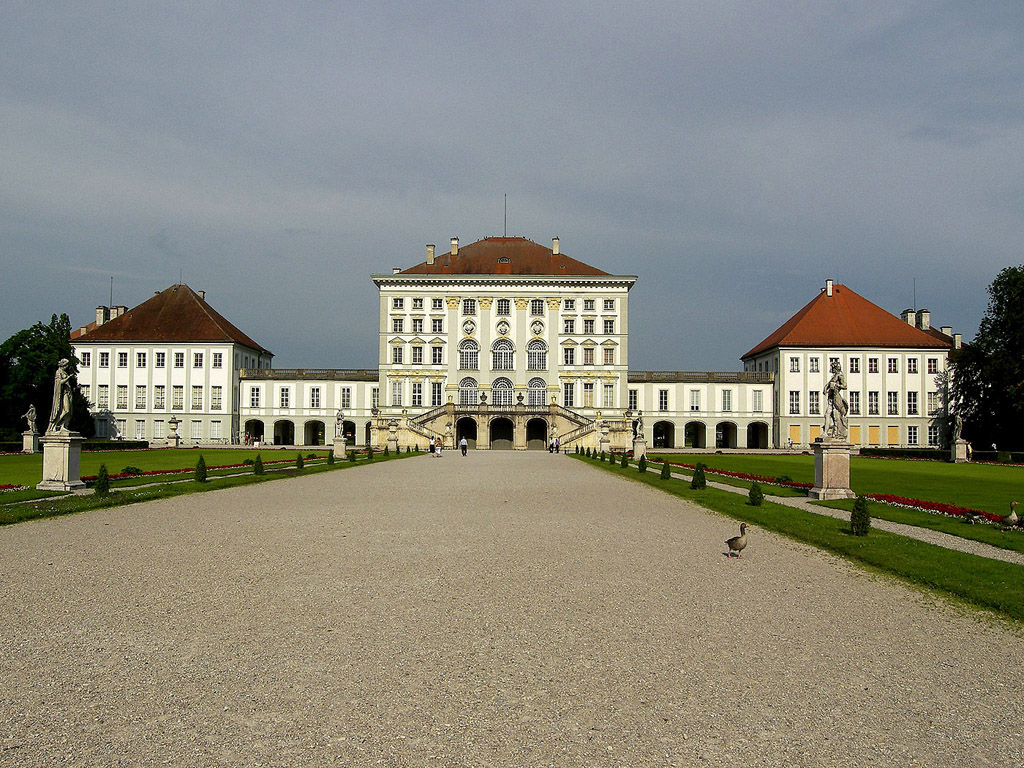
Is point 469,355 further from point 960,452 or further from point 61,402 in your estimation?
point 61,402

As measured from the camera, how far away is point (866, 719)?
187 inches

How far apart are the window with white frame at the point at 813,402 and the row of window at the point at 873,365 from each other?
172 cm

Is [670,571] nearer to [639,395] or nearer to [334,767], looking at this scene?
[334,767]

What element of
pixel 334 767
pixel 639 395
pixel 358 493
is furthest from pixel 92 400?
pixel 334 767

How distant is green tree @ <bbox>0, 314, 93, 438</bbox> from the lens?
5472 centimetres

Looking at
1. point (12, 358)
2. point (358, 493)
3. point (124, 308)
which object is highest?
point (124, 308)

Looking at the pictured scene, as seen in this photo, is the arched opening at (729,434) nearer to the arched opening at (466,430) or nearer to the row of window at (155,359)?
the arched opening at (466,430)

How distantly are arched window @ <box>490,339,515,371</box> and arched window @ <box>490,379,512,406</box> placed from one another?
112 cm

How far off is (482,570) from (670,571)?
2.16 meters

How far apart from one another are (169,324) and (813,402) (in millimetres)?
52036

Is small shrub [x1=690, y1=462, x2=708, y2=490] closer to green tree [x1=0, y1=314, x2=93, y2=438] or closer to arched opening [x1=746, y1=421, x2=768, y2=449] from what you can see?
green tree [x1=0, y1=314, x2=93, y2=438]

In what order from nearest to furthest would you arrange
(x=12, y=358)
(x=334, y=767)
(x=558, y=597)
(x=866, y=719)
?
(x=334, y=767) < (x=866, y=719) < (x=558, y=597) < (x=12, y=358)

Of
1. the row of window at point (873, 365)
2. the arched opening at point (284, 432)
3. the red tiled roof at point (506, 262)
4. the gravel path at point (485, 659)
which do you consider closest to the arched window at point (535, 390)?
the red tiled roof at point (506, 262)

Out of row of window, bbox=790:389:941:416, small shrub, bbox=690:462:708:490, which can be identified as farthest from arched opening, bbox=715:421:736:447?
small shrub, bbox=690:462:708:490
